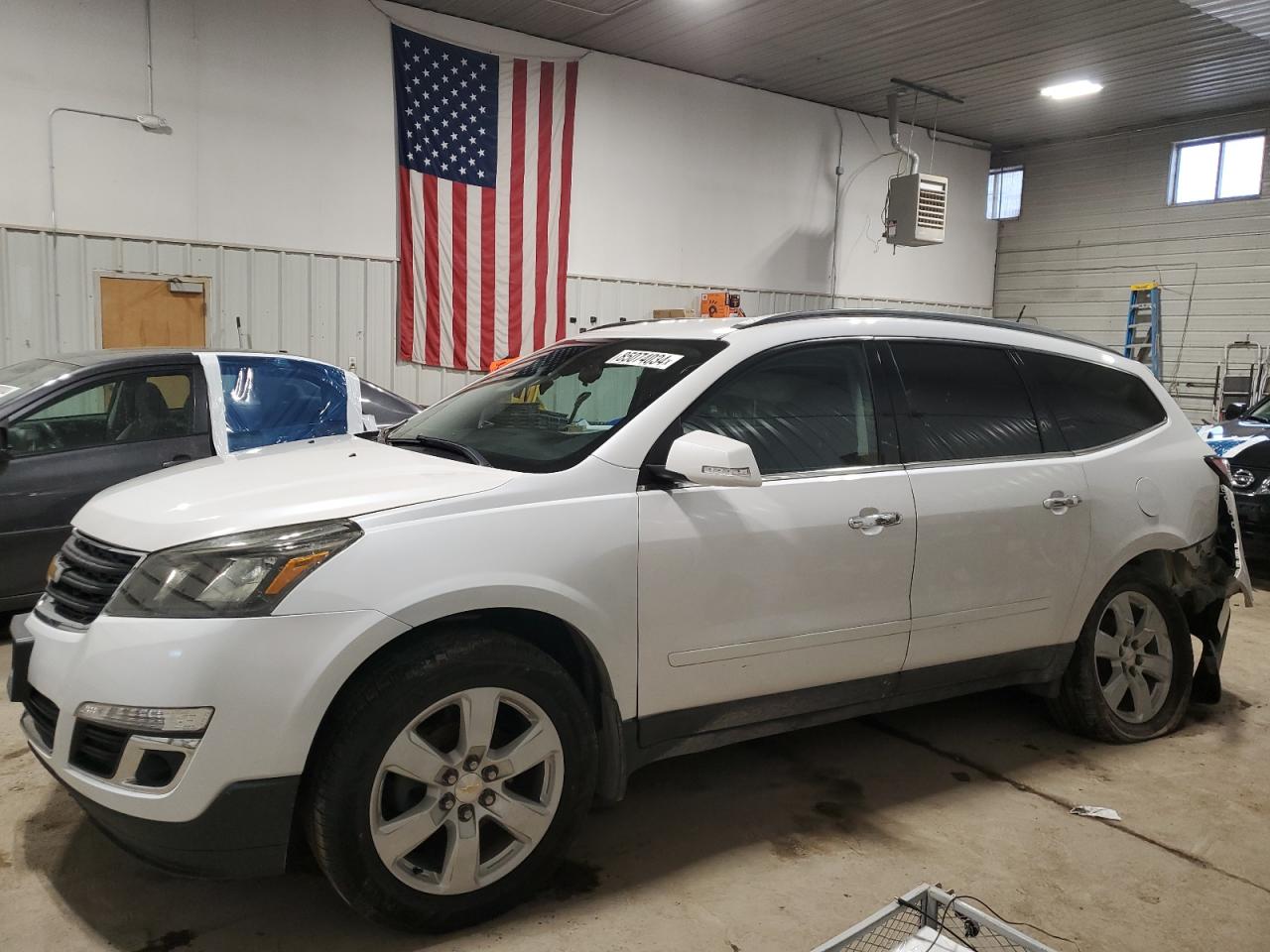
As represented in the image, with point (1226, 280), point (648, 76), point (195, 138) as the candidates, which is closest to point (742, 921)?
point (195, 138)

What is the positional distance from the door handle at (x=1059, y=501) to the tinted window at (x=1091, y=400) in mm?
236

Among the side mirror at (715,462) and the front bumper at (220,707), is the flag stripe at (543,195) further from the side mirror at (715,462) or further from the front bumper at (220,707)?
the front bumper at (220,707)

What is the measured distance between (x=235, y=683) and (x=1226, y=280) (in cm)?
1448

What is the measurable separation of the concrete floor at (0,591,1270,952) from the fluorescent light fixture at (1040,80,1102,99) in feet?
34.2

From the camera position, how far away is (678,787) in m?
3.22

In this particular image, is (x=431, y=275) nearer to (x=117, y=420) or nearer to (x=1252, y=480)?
(x=117, y=420)

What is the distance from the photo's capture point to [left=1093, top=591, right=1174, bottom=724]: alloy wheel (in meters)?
3.62

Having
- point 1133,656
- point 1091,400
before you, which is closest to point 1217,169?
point 1091,400

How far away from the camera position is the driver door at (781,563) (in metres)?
2.57

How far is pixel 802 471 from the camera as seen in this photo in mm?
2840

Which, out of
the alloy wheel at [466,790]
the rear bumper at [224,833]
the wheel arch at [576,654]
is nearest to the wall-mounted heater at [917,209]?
the wheel arch at [576,654]

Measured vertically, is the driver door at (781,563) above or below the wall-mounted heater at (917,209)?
below

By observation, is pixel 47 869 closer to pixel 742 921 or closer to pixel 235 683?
pixel 235 683

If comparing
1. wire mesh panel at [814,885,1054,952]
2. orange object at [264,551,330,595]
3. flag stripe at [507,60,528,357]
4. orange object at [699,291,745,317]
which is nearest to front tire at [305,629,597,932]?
orange object at [264,551,330,595]
